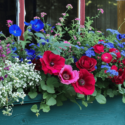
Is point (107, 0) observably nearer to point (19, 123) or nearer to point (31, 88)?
point (31, 88)

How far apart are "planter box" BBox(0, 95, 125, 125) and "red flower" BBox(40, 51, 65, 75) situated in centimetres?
19

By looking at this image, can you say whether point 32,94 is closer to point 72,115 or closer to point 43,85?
point 43,85

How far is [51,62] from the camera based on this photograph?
3.48 ft

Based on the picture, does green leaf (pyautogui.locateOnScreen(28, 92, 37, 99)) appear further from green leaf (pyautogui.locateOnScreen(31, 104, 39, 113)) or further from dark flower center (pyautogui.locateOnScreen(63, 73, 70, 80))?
dark flower center (pyautogui.locateOnScreen(63, 73, 70, 80))

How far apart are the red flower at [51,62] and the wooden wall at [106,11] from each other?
1209 mm

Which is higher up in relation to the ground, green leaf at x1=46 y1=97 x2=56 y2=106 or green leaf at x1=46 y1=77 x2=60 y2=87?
green leaf at x1=46 y1=77 x2=60 y2=87

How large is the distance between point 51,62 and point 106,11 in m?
1.67

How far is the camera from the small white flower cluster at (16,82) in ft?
3.07

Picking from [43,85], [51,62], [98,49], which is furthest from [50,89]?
[98,49]

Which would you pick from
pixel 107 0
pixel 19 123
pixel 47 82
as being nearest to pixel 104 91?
pixel 47 82

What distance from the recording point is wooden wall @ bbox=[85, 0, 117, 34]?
219cm

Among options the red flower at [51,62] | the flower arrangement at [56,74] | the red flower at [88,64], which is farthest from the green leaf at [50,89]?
the red flower at [88,64]

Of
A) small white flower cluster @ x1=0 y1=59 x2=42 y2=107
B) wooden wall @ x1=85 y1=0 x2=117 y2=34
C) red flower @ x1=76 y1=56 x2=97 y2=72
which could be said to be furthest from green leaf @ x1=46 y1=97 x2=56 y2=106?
wooden wall @ x1=85 y1=0 x2=117 y2=34

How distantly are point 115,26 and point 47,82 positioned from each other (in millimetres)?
1396
